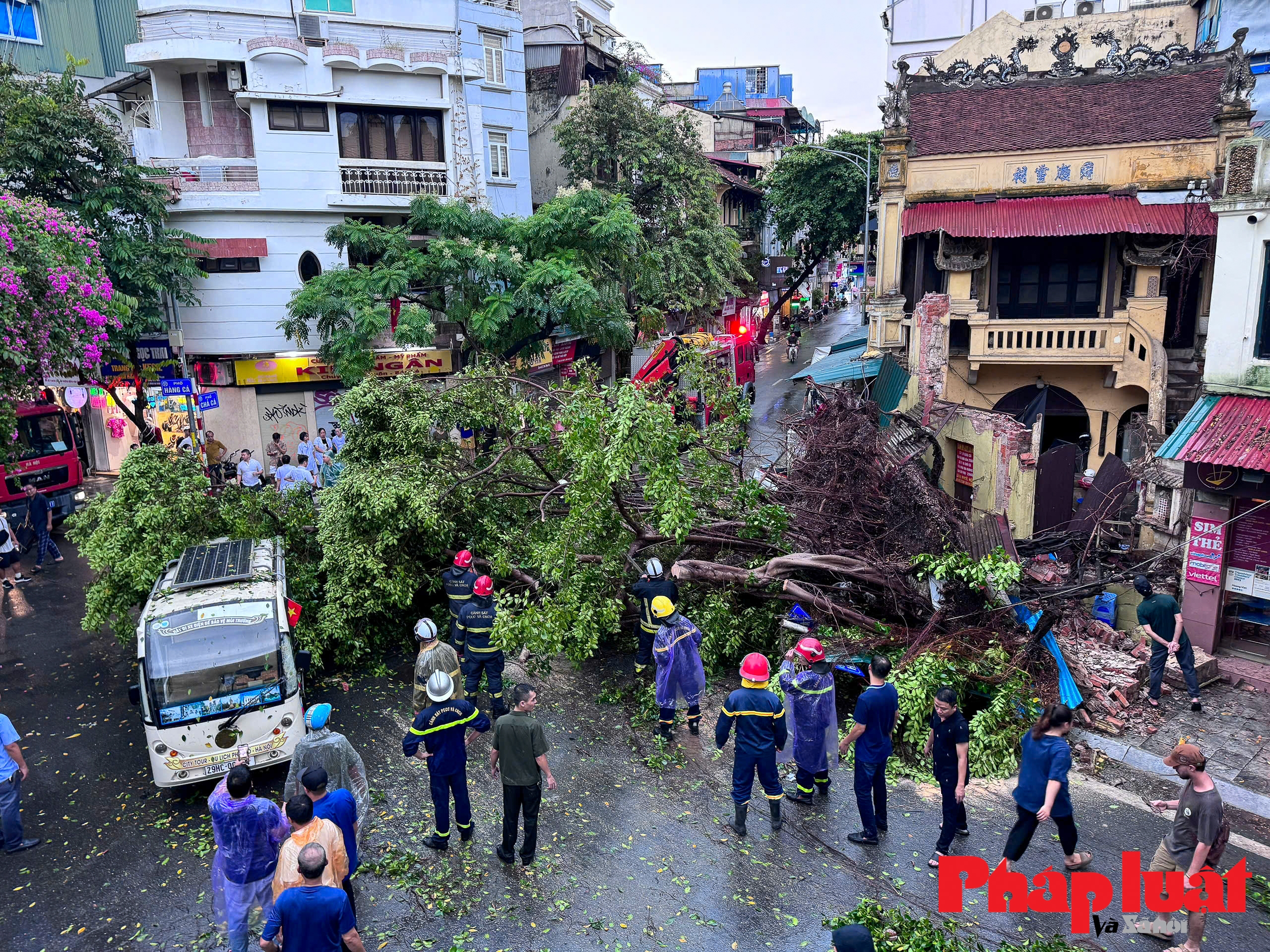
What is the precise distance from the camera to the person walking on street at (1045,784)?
20.4ft

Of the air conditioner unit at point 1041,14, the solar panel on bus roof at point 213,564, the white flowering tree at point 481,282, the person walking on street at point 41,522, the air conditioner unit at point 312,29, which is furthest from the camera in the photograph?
the air conditioner unit at point 1041,14

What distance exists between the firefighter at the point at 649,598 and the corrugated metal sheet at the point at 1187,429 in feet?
21.1

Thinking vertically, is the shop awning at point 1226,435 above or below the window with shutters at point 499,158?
below

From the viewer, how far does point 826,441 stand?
1220 centimetres

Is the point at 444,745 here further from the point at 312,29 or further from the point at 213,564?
the point at 312,29

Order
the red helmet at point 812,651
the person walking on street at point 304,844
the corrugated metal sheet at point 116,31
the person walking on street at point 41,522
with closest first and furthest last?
the person walking on street at point 304,844
the red helmet at point 812,651
the person walking on street at point 41,522
the corrugated metal sheet at point 116,31

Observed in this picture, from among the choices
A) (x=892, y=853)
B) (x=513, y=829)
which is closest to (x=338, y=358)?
(x=513, y=829)

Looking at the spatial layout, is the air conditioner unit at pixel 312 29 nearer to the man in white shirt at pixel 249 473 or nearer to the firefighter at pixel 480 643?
the man in white shirt at pixel 249 473

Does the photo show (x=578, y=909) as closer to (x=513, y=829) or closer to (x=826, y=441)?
(x=513, y=829)

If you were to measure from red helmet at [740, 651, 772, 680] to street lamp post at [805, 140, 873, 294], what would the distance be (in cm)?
2510

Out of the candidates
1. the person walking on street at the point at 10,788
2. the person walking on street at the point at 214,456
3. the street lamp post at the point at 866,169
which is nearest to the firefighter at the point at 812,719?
the person walking on street at the point at 10,788

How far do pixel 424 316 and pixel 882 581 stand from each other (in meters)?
12.2

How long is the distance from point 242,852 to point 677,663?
13.7 feet

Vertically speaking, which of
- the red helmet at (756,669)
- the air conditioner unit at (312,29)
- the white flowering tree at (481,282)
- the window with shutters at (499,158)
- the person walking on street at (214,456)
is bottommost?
the person walking on street at (214,456)
